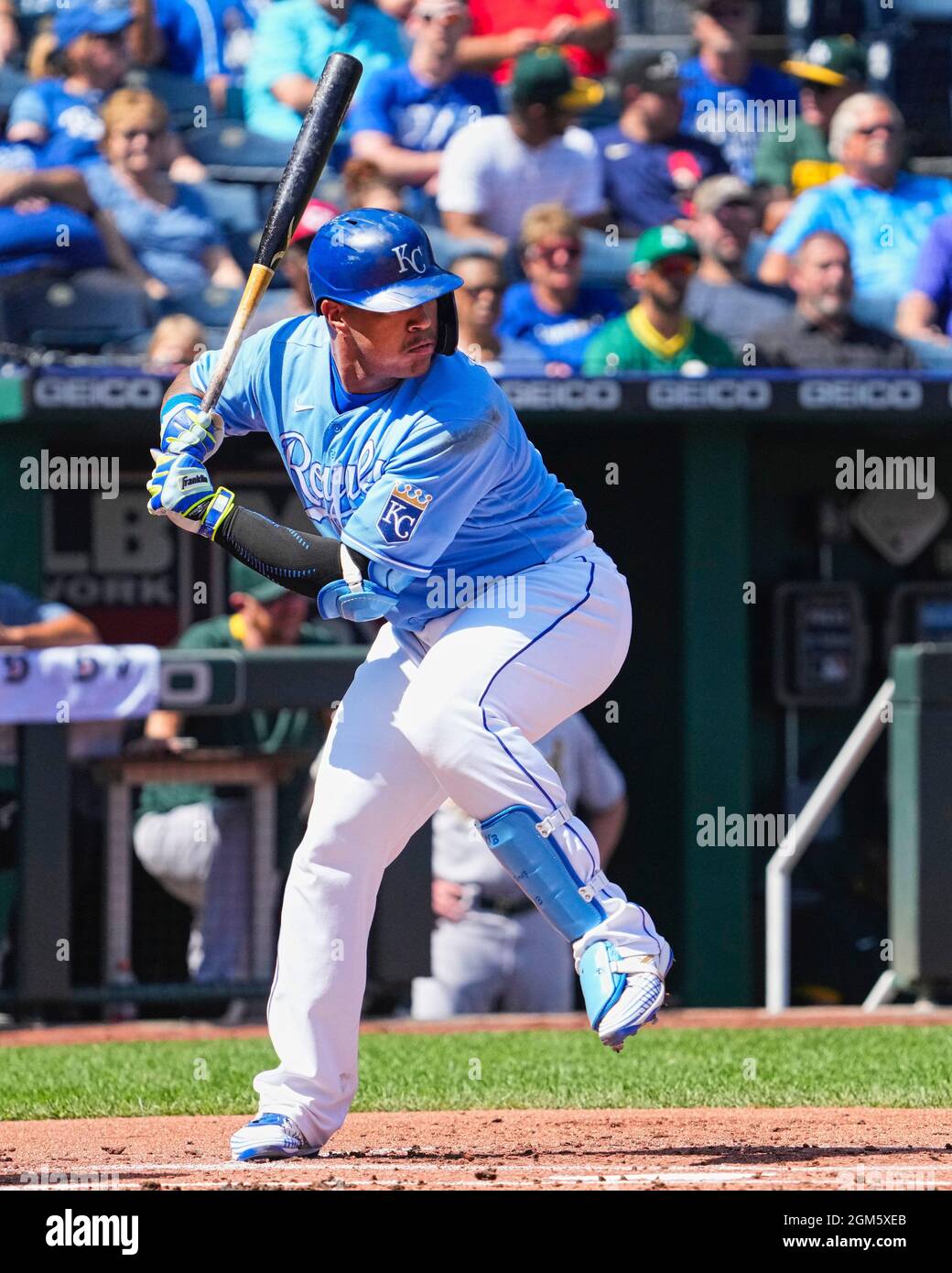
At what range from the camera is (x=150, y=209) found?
28.9ft

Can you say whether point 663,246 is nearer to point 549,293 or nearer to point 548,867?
point 549,293

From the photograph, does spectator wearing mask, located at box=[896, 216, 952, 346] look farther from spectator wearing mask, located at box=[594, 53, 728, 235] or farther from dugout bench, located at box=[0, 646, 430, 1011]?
dugout bench, located at box=[0, 646, 430, 1011]

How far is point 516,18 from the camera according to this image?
394 inches

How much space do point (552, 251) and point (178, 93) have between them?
2184 mm

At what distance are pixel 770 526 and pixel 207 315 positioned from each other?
2.45 metres

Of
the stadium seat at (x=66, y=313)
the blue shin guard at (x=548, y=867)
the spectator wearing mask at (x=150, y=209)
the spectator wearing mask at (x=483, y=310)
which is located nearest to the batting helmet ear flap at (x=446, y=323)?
the blue shin guard at (x=548, y=867)

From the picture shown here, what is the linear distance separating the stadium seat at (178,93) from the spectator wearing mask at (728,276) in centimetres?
220

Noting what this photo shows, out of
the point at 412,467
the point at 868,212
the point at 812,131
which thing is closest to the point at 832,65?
the point at 812,131

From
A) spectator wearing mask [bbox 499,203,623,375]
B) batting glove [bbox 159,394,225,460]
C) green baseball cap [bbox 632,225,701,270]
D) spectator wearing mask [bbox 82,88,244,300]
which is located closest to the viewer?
batting glove [bbox 159,394,225,460]

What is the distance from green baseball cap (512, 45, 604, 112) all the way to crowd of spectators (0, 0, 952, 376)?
1 centimetres

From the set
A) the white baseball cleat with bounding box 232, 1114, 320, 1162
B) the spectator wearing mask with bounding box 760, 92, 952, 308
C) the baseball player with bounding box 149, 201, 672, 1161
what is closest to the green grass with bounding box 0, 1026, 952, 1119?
the white baseball cleat with bounding box 232, 1114, 320, 1162

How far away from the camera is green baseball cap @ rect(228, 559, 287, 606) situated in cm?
794

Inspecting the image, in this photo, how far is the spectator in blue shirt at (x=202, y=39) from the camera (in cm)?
977

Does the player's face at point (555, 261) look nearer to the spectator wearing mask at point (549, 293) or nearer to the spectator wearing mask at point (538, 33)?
the spectator wearing mask at point (549, 293)
